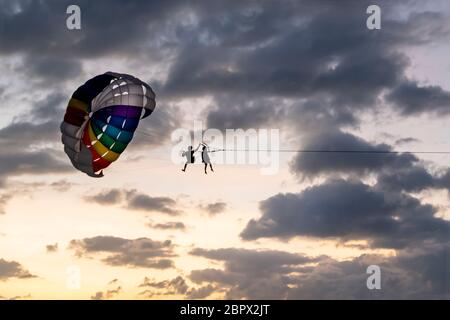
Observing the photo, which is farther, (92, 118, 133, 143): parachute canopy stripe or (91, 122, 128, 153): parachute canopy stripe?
(91, 122, 128, 153): parachute canopy stripe

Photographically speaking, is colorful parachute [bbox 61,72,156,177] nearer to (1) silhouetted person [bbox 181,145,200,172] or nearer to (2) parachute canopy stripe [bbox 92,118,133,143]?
(2) parachute canopy stripe [bbox 92,118,133,143]

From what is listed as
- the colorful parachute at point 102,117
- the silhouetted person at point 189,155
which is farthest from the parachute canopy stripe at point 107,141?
the silhouetted person at point 189,155

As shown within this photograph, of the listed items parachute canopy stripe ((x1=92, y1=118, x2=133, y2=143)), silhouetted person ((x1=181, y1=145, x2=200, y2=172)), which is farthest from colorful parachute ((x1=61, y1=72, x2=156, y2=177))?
silhouetted person ((x1=181, y1=145, x2=200, y2=172))

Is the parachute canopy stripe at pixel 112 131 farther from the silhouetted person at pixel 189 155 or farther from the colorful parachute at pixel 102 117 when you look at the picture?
the silhouetted person at pixel 189 155

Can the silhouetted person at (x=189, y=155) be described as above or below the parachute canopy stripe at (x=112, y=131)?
below

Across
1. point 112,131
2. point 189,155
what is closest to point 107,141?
point 112,131

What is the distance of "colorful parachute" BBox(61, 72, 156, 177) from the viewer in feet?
164

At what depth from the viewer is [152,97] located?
51.3 m

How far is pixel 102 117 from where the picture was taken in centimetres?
5034

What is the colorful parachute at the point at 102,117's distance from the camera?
1970 inches

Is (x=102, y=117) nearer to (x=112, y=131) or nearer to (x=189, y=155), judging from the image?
(x=112, y=131)
